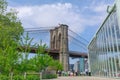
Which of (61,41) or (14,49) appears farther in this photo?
(61,41)

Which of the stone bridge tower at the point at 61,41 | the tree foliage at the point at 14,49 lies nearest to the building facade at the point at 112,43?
the tree foliage at the point at 14,49

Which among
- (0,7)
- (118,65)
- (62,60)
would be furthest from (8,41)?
(62,60)

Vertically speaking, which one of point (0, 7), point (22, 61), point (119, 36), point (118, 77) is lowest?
point (118, 77)

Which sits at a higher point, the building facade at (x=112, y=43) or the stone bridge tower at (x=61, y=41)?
the stone bridge tower at (x=61, y=41)

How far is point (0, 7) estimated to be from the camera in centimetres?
3006

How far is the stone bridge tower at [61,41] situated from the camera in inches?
2734

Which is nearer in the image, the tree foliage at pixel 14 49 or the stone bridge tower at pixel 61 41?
the tree foliage at pixel 14 49

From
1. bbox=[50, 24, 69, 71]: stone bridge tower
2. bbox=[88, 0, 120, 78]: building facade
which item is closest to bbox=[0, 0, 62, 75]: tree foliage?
bbox=[88, 0, 120, 78]: building facade

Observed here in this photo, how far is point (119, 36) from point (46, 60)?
1636 cm

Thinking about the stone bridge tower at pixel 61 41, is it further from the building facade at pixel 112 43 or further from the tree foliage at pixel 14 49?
the building facade at pixel 112 43

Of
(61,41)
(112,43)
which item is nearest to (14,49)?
(112,43)

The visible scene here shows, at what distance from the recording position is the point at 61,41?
2896 inches

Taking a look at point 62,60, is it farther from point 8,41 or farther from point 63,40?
point 8,41

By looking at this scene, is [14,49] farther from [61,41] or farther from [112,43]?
[61,41]
